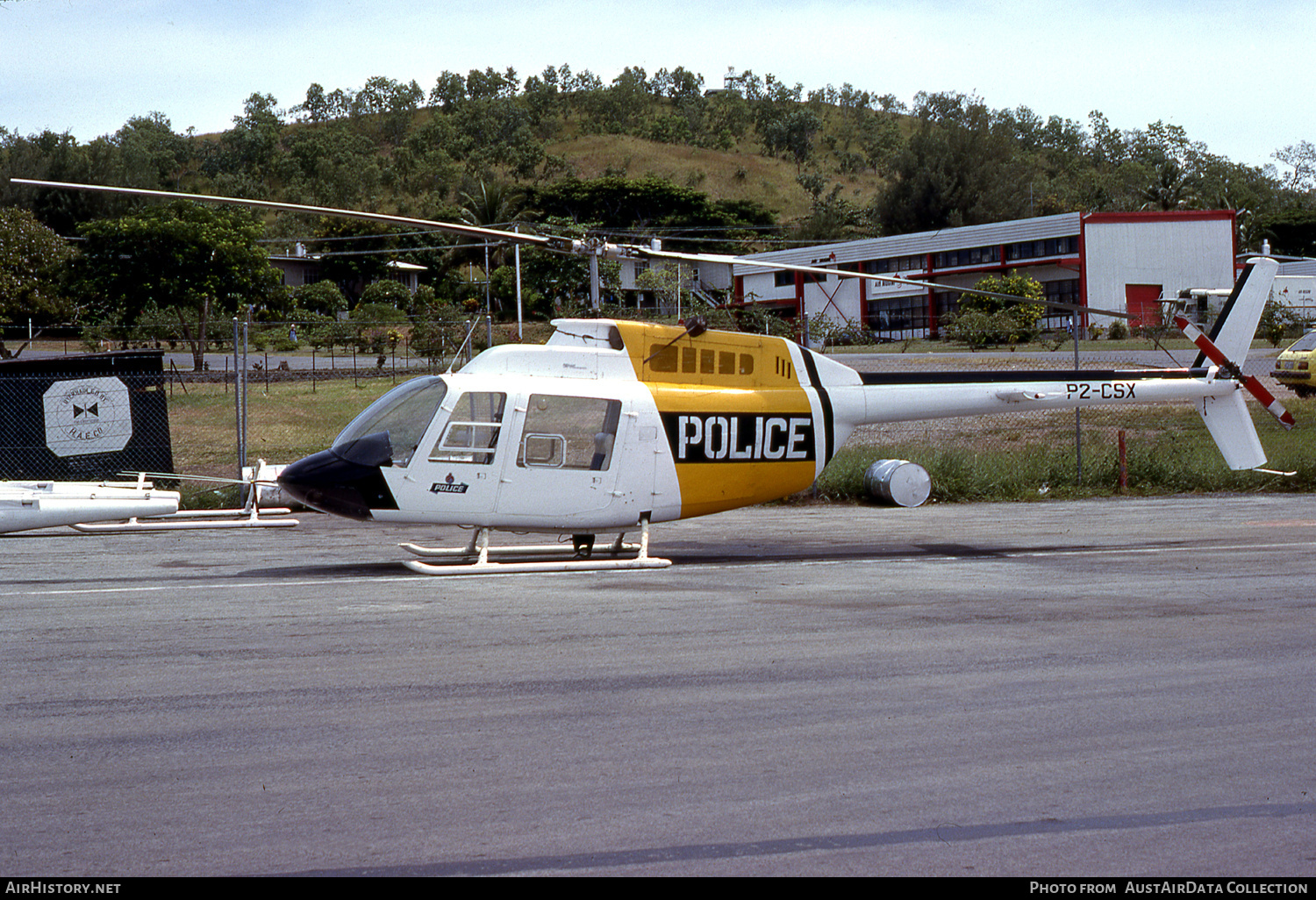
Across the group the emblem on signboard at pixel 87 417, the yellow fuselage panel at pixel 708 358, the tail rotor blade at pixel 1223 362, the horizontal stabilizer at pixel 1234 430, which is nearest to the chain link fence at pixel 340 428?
the emblem on signboard at pixel 87 417

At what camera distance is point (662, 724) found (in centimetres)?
577

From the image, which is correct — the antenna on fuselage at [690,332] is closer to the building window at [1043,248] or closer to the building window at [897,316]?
the building window at [897,316]

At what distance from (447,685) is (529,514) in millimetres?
4920

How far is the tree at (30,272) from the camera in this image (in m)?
59.3

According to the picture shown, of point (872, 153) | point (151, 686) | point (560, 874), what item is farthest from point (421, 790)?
point (872, 153)

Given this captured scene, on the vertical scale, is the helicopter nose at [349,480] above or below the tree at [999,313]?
below

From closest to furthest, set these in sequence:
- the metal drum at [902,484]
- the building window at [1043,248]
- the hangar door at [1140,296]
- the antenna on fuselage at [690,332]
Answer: the antenna on fuselage at [690,332] < the metal drum at [902,484] < the hangar door at [1140,296] < the building window at [1043,248]

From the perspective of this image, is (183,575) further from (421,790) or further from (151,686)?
(421,790)

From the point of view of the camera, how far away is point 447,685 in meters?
6.52

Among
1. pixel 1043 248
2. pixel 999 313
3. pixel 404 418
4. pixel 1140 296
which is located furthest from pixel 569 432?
pixel 1043 248

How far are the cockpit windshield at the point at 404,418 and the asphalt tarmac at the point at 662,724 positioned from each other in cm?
132

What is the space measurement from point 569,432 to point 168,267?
5733 centimetres

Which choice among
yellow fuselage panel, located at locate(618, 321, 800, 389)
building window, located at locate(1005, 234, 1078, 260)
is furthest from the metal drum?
building window, located at locate(1005, 234, 1078, 260)

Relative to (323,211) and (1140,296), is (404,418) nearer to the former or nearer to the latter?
(323,211)
